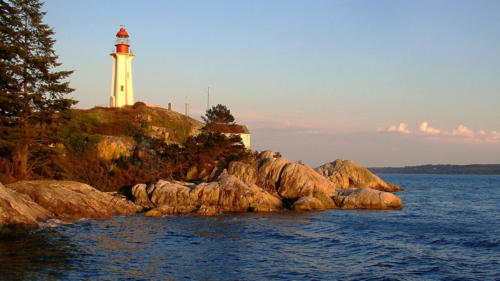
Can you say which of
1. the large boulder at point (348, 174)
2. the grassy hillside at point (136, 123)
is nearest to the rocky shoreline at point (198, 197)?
the large boulder at point (348, 174)

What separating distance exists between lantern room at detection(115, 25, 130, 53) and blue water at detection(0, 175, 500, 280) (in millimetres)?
30189

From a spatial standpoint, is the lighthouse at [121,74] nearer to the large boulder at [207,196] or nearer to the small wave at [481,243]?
the large boulder at [207,196]

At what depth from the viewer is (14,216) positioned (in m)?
19.6

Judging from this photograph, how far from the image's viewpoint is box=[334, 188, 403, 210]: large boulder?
110ft

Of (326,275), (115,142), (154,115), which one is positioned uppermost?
(154,115)

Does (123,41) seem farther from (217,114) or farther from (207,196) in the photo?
(207,196)

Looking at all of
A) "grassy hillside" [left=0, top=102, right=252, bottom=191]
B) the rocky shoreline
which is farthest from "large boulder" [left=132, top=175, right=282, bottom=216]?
"grassy hillside" [left=0, top=102, right=252, bottom=191]

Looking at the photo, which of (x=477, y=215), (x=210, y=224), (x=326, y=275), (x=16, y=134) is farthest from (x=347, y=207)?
(x=16, y=134)

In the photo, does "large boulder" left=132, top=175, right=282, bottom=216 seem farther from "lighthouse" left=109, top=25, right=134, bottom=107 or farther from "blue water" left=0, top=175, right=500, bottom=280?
"lighthouse" left=109, top=25, right=134, bottom=107

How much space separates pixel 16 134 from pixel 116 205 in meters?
7.70

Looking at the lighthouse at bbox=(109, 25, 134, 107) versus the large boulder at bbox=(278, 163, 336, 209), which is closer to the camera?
the large boulder at bbox=(278, 163, 336, 209)

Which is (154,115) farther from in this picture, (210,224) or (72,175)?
(210,224)

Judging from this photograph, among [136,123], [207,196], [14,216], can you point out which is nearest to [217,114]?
[136,123]

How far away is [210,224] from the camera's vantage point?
80.2ft
